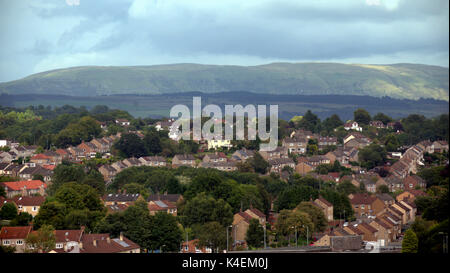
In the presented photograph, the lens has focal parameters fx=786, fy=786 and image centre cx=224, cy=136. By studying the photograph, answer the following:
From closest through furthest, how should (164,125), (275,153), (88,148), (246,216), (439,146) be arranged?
1. (246,216)
2. (275,153)
3. (88,148)
4. (439,146)
5. (164,125)

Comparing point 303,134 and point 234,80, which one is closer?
point 303,134

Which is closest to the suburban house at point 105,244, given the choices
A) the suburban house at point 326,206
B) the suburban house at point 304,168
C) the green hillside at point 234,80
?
the suburban house at point 326,206

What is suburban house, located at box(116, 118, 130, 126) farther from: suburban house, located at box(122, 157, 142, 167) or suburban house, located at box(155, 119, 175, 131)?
suburban house, located at box(122, 157, 142, 167)

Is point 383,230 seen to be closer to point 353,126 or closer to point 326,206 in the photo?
point 326,206

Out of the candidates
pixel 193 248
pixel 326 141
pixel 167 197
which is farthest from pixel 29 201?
pixel 326 141

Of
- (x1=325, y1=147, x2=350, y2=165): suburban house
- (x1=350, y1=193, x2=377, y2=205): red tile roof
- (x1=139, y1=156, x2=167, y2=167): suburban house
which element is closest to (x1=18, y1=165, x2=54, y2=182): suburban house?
(x1=139, y1=156, x2=167, y2=167): suburban house
